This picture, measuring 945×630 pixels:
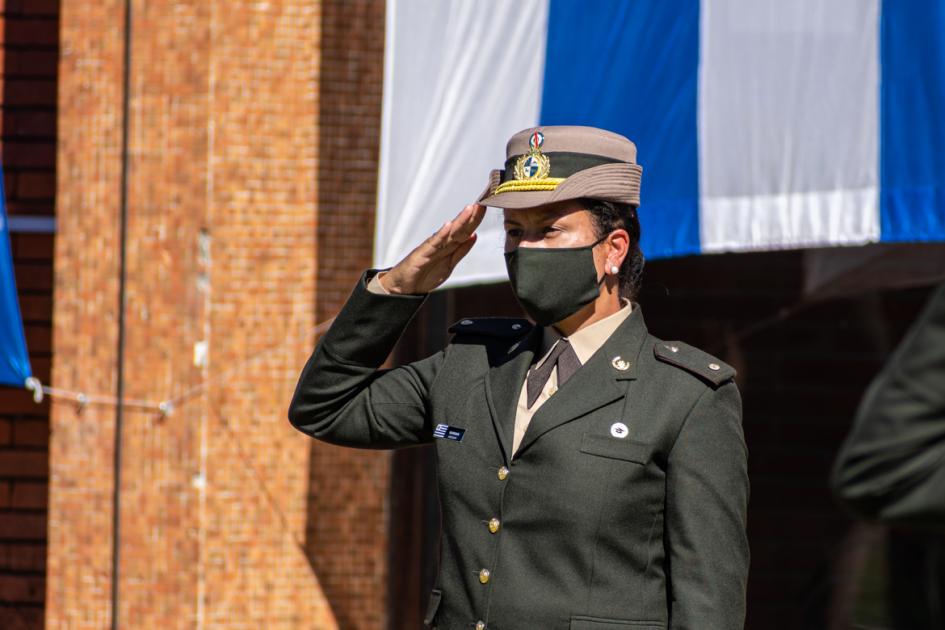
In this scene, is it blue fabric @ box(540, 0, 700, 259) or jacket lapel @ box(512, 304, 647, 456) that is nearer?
jacket lapel @ box(512, 304, 647, 456)

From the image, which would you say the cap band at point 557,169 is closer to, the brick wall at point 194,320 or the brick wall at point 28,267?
the brick wall at point 194,320

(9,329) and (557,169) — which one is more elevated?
(557,169)

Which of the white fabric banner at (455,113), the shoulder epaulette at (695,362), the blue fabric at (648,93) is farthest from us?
the white fabric banner at (455,113)

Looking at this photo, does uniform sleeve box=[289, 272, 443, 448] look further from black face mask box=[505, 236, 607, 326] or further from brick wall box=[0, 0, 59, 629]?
brick wall box=[0, 0, 59, 629]

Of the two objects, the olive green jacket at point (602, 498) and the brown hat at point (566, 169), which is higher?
the brown hat at point (566, 169)

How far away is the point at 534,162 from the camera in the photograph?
2.61 meters

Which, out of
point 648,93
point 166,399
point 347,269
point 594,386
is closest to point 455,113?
point 648,93

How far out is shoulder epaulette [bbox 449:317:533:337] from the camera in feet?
9.11


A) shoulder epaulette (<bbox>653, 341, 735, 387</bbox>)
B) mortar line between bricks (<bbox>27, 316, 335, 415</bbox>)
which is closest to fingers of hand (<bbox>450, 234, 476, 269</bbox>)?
shoulder epaulette (<bbox>653, 341, 735, 387</bbox>)

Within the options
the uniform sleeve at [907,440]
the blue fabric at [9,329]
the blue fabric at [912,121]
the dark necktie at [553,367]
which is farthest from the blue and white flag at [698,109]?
the uniform sleeve at [907,440]

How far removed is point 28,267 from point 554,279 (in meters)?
2.62

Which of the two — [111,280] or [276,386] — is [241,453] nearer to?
[276,386]

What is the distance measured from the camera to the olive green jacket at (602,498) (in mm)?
2387

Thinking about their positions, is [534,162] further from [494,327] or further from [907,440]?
[907,440]
